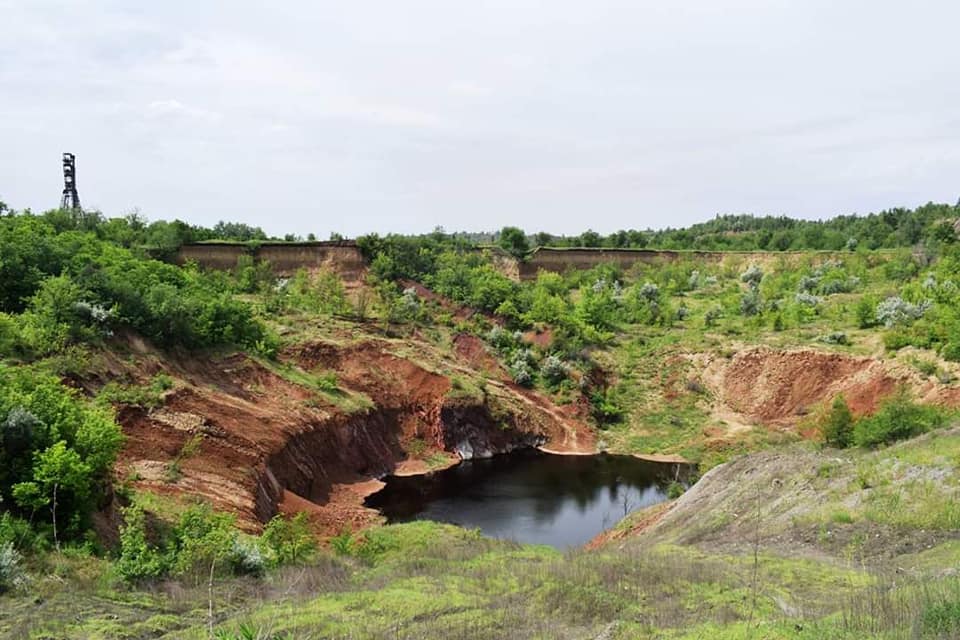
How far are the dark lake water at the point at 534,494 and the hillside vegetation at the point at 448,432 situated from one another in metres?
1.90

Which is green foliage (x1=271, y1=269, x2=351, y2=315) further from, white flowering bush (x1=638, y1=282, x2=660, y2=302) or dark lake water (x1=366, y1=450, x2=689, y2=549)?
white flowering bush (x1=638, y1=282, x2=660, y2=302)

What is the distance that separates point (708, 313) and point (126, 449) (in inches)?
1578

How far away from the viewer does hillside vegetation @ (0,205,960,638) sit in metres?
11.3

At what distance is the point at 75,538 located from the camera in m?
15.8

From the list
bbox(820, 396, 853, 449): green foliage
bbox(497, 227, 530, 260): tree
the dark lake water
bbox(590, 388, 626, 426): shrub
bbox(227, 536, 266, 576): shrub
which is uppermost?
bbox(497, 227, 530, 260): tree

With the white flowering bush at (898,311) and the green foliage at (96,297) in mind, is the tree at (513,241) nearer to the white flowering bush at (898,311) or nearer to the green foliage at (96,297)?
the white flowering bush at (898,311)

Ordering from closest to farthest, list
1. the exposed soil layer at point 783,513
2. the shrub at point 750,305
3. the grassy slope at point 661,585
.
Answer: the grassy slope at point 661,585 < the exposed soil layer at point 783,513 < the shrub at point 750,305

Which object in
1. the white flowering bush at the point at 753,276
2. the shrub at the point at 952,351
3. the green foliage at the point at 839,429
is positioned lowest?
the green foliage at the point at 839,429

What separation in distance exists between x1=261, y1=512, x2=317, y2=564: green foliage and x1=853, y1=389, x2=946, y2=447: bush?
706 inches

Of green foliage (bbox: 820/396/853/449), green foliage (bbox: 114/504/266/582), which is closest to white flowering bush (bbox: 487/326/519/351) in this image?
green foliage (bbox: 820/396/853/449)

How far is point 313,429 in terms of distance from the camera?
31.8m

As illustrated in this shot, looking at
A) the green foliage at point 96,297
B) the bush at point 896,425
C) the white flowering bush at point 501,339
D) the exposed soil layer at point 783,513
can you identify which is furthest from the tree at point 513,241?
the bush at point 896,425

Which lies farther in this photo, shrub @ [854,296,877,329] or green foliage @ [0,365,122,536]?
shrub @ [854,296,877,329]

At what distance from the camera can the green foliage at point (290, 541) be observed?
18312 millimetres
